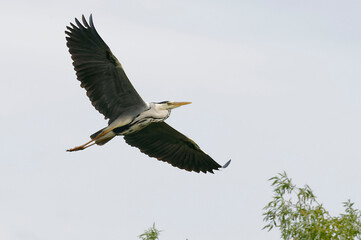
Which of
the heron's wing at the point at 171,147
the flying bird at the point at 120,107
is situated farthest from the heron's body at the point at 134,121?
the heron's wing at the point at 171,147

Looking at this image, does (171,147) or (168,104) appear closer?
(168,104)

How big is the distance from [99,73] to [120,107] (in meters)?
0.88

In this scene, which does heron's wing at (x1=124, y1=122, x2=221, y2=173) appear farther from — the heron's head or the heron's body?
the heron's body

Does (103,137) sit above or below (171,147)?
below

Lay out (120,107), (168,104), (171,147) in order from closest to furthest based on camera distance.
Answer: (120,107) < (168,104) < (171,147)

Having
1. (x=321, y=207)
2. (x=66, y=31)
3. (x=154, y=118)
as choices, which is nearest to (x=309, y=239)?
(x=321, y=207)

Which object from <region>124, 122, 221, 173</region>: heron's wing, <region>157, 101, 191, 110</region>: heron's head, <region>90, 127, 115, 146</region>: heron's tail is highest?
<region>157, 101, 191, 110</region>: heron's head

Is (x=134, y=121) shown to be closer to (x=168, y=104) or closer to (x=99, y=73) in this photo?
(x=168, y=104)

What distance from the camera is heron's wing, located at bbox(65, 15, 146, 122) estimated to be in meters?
12.4

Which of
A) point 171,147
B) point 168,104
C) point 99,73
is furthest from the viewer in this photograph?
point 171,147

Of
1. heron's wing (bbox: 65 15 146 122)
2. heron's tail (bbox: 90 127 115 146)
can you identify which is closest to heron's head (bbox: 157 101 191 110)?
heron's wing (bbox: 65 15 146 122)

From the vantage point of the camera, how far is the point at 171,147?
49.3 feet

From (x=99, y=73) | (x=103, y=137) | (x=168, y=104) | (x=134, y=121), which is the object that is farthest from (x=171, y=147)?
(x=99, y=73)

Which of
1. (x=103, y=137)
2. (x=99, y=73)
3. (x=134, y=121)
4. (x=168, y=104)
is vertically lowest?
(x=103, y=137)
